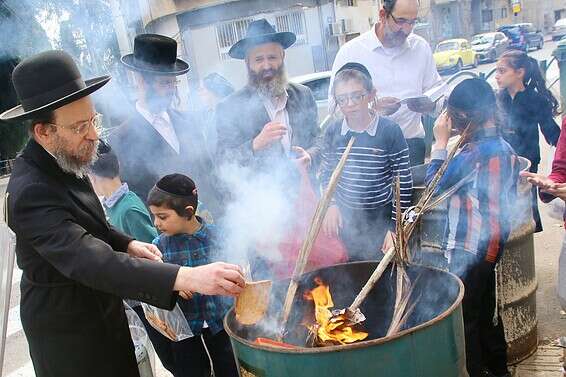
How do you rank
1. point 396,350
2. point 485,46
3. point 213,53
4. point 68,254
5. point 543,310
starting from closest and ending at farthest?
point 396,350, point 68,254, point 543,310, point 213,53, point 485,46

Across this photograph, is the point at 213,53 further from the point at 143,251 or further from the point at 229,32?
the point at 143,251

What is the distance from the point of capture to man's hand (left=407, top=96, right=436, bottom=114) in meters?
3.56

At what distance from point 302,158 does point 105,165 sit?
3.55ft

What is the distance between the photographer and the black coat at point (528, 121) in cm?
416

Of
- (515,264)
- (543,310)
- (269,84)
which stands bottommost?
(543,310)

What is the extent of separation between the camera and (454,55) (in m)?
19.7

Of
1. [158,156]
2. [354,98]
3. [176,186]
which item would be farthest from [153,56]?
[354,98]

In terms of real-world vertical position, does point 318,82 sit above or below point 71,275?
below

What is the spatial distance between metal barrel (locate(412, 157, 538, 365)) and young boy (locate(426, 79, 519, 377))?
115mm

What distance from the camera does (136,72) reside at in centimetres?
326

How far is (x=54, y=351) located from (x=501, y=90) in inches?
149

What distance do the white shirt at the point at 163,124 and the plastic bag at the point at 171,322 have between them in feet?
3.55

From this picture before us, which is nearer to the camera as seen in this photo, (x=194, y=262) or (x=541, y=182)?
(x=541, y=182)

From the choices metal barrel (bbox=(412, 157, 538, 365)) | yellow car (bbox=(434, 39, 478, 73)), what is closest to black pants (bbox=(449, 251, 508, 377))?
metal barrel (bbox=(412, 157, 538, 365))
